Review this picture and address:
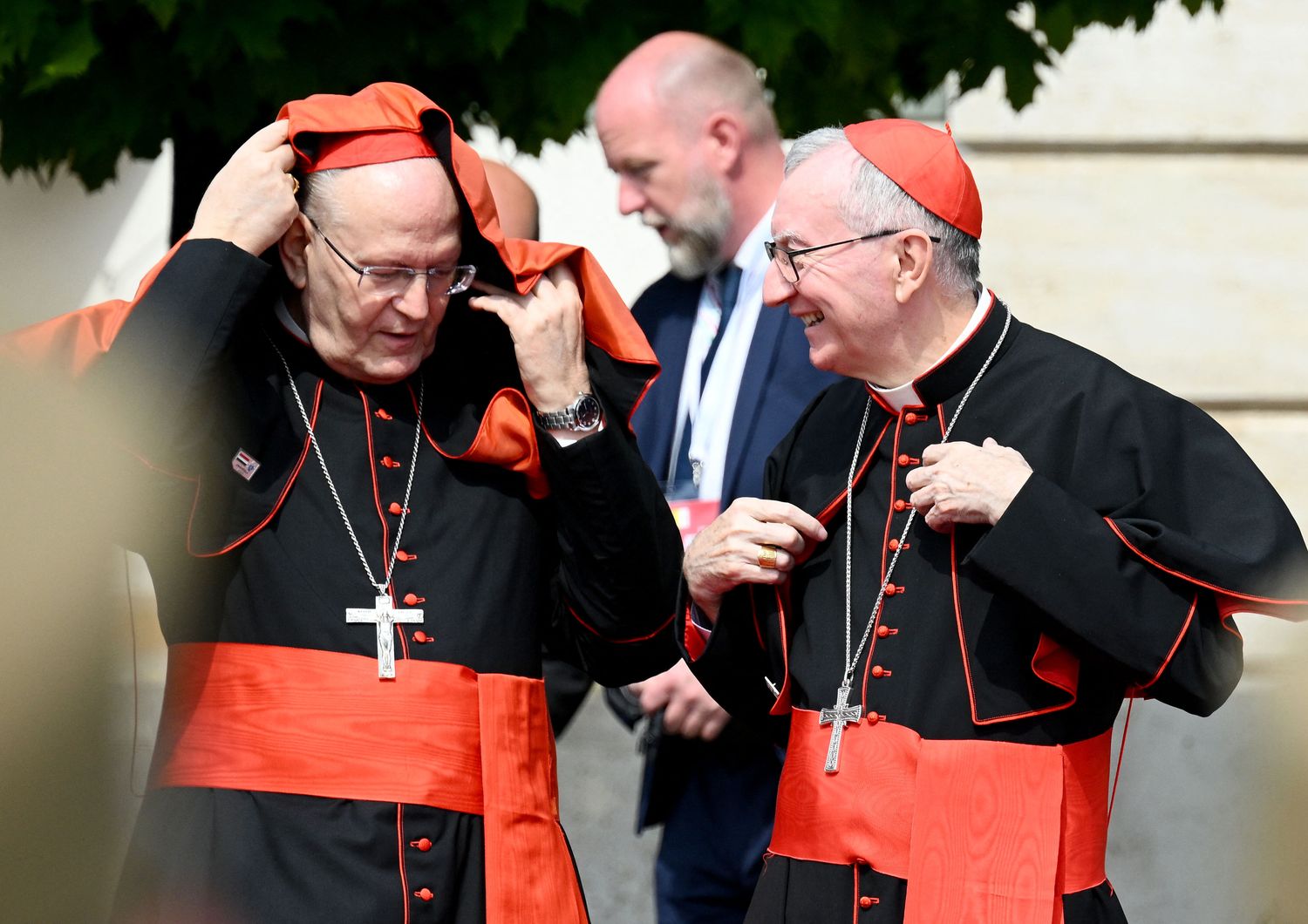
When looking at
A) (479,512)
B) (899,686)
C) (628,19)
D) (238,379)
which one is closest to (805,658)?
(899,686)

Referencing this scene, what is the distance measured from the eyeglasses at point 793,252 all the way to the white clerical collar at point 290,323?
2.63 feet

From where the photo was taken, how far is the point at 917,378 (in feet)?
9.75

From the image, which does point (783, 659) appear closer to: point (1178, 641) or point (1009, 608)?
point (1009, 608)

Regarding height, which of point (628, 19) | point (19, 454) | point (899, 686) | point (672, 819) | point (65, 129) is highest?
point (628, 19)

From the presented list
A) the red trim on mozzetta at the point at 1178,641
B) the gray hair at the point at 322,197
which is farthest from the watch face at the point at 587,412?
the red trim on mozzetta at the point at 1178,641

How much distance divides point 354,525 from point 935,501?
968 millimetres

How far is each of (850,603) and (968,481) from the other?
A: 1.16 ft

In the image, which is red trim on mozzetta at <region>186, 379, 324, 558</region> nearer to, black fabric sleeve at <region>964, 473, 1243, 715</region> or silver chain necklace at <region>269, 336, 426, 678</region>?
silver chain necklace at <region>269, 336, 426, 678</region>

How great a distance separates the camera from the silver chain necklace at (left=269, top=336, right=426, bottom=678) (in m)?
2.93

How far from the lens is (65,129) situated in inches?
173

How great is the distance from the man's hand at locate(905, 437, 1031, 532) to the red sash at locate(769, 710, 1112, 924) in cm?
35

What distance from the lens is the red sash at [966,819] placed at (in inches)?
106

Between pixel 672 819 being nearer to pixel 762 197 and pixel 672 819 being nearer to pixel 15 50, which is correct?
pixel 762 197

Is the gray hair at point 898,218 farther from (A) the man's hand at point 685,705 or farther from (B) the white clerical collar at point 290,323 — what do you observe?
(A) the man's hand at point 685,705
